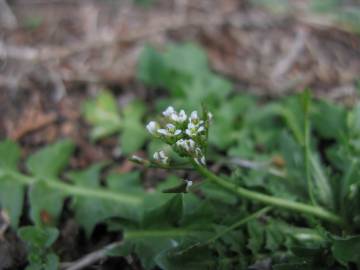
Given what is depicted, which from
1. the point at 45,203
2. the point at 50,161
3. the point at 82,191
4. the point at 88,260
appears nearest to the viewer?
the point at 88,260

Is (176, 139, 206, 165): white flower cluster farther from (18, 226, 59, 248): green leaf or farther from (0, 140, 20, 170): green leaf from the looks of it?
(0, 140, 20, 170): green leaf

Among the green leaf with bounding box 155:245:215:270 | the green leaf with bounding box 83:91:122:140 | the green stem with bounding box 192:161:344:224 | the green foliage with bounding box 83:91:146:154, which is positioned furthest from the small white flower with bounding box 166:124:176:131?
the green leaf with bounding box 83:91:122:140

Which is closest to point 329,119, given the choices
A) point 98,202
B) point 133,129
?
point 133,129

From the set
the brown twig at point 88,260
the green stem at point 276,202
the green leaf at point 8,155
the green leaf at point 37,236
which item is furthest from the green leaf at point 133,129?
the green stem at point 276,202

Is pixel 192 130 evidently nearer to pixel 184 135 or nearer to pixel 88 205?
pixel 184 135

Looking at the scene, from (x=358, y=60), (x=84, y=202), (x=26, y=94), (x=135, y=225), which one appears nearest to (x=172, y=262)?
(x=135, y=225)

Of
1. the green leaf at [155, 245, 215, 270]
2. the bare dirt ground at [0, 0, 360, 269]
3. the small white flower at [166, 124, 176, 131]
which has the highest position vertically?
the bare dirt ground at [0, 0, 360, 269]

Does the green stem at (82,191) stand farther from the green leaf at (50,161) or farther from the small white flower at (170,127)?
the small white flower at (170,127)

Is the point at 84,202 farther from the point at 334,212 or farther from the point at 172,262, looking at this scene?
the point at 334,212
